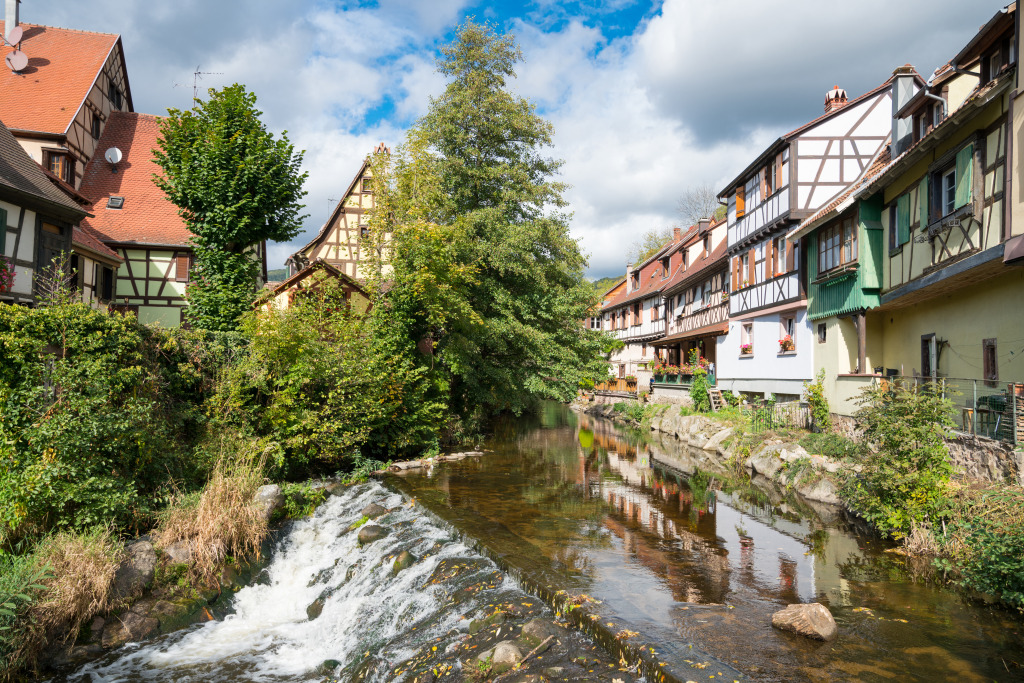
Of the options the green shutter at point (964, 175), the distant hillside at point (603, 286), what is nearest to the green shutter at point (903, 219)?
the green shutter at point (964, 175)

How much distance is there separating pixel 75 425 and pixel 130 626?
308 cm

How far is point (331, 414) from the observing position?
52.2ft

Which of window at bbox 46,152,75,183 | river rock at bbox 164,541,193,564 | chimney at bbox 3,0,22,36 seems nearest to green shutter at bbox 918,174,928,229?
river rock at bbox 164,541,193,564

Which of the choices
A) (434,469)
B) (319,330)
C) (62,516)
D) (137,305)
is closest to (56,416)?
(62,516)

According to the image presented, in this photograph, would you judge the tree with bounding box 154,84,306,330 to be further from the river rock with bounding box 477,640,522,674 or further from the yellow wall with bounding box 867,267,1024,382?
the yellow wall with bounding box 867,267,1024,382

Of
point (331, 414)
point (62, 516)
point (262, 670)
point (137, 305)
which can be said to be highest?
point (137, 305)

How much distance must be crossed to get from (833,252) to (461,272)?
1196 centimetres

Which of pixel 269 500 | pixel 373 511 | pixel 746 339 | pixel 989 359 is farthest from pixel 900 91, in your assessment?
pixel 269 500

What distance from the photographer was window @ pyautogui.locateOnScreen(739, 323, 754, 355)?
25.4 m

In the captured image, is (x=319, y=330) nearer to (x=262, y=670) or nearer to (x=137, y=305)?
(x=262, y=670)

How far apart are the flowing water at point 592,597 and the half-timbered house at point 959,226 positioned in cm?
550

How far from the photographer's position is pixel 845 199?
17812 mm

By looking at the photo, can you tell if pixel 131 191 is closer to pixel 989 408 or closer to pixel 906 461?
pixel 906 461

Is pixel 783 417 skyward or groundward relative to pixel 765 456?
skyward
